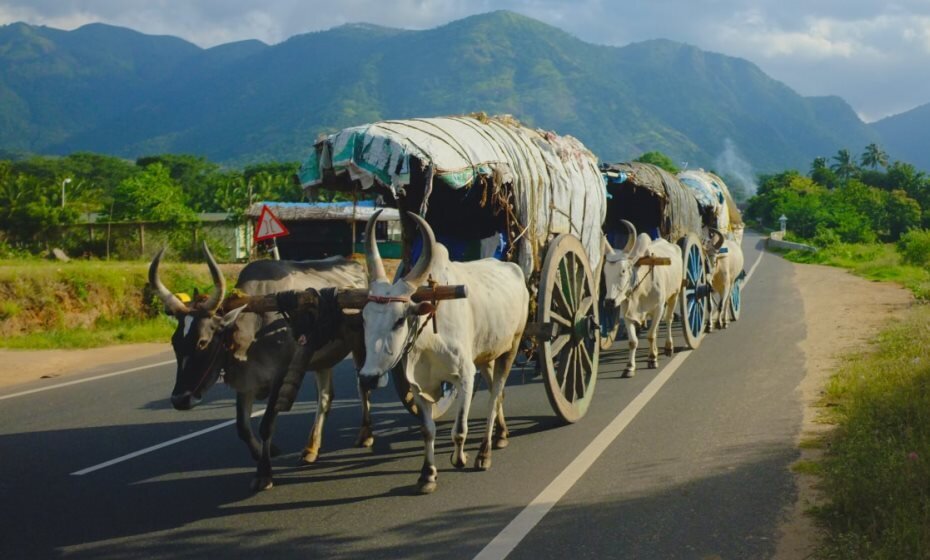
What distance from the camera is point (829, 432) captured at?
755cm

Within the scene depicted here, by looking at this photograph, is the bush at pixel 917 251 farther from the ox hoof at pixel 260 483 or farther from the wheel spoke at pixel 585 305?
the ox hoof at pixel 260 483

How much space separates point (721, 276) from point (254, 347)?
11.6 meters

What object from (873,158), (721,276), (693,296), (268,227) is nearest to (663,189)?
(693,296)

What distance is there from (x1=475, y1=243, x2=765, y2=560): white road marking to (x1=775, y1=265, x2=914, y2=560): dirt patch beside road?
1.51m

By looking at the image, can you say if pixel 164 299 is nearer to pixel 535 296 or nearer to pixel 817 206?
pixel 535 296

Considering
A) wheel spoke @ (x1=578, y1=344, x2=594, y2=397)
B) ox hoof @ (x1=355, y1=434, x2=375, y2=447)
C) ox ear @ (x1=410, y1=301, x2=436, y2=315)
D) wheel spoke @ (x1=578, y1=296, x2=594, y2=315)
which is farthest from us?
wheel spoke @ (x1=578, y1=344, x2=594, y2=397)

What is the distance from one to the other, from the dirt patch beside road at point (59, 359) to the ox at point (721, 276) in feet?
31.8

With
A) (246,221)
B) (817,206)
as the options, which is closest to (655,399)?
(246,221)

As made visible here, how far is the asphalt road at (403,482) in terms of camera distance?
5148 mm

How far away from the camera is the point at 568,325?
320 inches

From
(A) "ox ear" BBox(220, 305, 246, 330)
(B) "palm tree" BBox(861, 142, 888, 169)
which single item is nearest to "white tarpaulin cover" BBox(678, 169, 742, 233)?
(A) "ox ear" BBox(220, 305, 246, 330)

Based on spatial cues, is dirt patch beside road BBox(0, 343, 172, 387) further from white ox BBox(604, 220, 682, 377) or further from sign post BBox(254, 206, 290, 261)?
white ox BBox(604, 220, 682, 377)

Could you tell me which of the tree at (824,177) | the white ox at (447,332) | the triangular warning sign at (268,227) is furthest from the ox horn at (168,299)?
the tree at (824,177)

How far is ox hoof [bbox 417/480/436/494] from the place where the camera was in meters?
6.07
